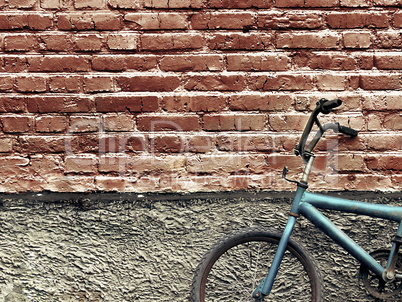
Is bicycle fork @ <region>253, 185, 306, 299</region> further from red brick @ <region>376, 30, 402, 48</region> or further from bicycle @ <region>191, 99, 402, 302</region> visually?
red brick @ <region>376, 30, 402, 48</region>

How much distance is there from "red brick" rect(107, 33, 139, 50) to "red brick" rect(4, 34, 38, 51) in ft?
1.30

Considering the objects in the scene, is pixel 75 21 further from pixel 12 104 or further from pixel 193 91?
pixel 193 91

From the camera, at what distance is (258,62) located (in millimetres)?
2189

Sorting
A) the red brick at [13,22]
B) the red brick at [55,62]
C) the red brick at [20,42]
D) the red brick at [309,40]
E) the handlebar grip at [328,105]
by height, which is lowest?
the handlebar grip at [328,105]

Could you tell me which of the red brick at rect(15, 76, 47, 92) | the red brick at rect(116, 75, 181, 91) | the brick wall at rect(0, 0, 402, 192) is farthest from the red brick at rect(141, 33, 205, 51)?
the red brick at rect(15, 76, 47, 92)

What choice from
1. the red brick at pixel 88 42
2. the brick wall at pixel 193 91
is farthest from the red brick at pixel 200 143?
the red brick at pixel 88 42

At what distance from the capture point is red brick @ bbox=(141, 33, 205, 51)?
2184mm

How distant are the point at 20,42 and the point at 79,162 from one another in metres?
0.71

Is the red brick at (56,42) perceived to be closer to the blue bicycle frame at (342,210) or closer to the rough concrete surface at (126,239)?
the rough concrete surface at (126,239)

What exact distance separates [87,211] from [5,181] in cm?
46

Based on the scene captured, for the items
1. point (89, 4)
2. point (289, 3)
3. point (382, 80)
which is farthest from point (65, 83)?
point (382, 80)

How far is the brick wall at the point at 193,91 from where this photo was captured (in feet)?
7.14

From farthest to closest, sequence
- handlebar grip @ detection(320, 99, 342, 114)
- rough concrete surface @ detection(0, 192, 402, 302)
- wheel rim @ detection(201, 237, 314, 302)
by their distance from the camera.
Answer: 1. rough concrete surface @ detection(0, 192, 402, 302)
2. wheel rim @ detection(201, 237, 314, 302)
3. handlebar grip @ detection(320, 99, 342, 114)

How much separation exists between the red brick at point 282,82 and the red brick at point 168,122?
1.22ft
